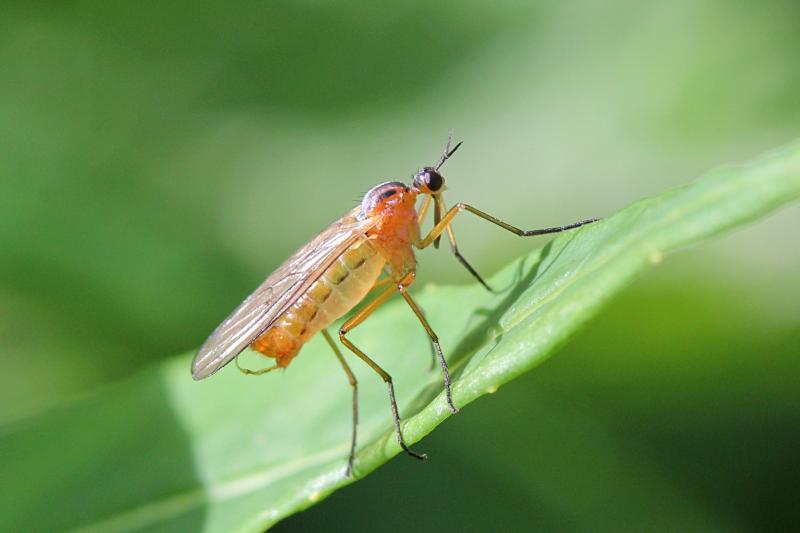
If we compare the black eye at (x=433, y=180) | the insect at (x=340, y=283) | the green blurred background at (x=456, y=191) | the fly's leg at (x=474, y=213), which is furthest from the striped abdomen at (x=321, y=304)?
the green blurred background at (x=456, y=191)

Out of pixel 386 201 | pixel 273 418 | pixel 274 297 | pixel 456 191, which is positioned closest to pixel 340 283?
pixel 274 297

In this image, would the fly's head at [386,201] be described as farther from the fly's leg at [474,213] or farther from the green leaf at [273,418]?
the green leaf at [273,418]

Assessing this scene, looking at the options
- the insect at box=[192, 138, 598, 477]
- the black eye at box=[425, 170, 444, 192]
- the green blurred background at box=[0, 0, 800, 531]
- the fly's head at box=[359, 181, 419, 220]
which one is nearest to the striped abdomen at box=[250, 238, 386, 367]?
the insect at box=[192, 138, 598, 477]

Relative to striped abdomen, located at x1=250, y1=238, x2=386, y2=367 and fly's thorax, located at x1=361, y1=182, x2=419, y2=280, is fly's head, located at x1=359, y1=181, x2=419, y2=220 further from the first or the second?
striped abdomen, located at x1=250, y1=238, x2=386, y2=367

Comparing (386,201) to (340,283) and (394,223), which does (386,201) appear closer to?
(394,223)

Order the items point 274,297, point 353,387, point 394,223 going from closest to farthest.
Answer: point 274,297, point 353,387, point 394,223

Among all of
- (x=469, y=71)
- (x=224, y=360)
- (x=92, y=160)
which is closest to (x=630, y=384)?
(x=224, y=360)

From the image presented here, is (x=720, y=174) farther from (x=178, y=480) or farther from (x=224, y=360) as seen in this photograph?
(x=178, y=480)
